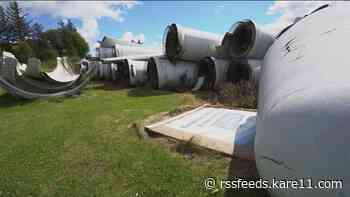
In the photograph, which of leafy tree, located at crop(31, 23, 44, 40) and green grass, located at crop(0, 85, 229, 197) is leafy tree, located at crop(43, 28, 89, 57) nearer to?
leafy tree, located at crop(31, 23, 44, 40)

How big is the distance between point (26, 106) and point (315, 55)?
266 inches

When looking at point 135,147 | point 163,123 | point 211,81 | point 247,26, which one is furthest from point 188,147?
point 247,26

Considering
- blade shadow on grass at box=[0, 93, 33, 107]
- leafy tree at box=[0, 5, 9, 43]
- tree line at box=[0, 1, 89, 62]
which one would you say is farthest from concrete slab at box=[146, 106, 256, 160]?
leafy tree at box=[0, 5, 9, 43]

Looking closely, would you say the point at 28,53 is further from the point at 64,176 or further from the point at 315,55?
the point at 315,55

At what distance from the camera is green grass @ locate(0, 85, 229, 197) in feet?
6.06

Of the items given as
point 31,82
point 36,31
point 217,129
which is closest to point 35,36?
point 36,31

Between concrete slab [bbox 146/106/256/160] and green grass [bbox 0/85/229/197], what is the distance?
0.28 m

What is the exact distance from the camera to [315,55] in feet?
3.88

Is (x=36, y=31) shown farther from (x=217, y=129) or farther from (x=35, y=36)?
(x=217, y=129)

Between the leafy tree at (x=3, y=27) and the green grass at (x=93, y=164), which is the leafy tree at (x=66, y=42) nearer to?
the leafy tree at (x=3, y=27)

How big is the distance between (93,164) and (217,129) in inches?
70.4

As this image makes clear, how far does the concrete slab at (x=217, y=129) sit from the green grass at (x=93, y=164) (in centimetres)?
28

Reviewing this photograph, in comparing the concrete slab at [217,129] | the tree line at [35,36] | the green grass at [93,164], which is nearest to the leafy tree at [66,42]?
the tree line at [35,36]

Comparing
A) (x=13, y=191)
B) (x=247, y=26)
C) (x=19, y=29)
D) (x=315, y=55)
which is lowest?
(x=13, y=191)
